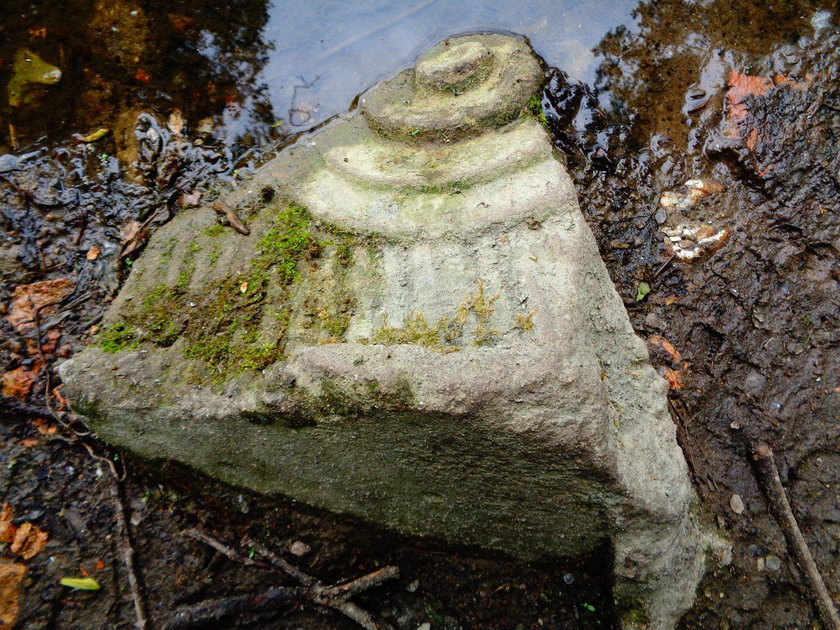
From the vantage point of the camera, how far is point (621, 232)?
2.70 metres

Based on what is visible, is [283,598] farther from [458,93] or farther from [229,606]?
[458,93]

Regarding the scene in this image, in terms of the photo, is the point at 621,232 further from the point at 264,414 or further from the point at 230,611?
the point at 230,611

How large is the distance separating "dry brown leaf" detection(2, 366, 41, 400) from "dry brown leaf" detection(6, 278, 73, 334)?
0.19 m

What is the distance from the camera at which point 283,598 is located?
7.49 feet

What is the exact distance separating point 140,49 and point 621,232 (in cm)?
274

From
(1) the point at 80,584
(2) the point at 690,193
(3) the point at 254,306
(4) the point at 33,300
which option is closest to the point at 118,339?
(3) the point at 254,306

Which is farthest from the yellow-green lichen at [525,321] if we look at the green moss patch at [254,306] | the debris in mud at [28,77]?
the debris in mud at [28,77]

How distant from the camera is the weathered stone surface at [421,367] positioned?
5.74ft

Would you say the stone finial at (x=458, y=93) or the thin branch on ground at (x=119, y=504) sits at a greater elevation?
the stone finial at (x=458, y=93)

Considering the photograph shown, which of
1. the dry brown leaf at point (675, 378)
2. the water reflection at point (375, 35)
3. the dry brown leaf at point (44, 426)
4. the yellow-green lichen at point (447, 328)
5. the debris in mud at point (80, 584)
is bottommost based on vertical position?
the debris in mud at point (80, 584)

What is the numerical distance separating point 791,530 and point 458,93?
92.6 inches

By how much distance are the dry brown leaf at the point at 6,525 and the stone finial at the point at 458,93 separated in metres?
2.30

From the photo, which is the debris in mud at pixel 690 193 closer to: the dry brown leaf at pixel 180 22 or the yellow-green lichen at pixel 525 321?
the yellow-green lichen at pixel 525 321

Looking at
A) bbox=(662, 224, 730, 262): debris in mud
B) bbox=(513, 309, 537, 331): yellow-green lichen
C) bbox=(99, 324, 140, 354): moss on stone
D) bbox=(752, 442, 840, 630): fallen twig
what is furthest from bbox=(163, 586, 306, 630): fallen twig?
bbox=(662, 224, 730, 262): debris in mud
